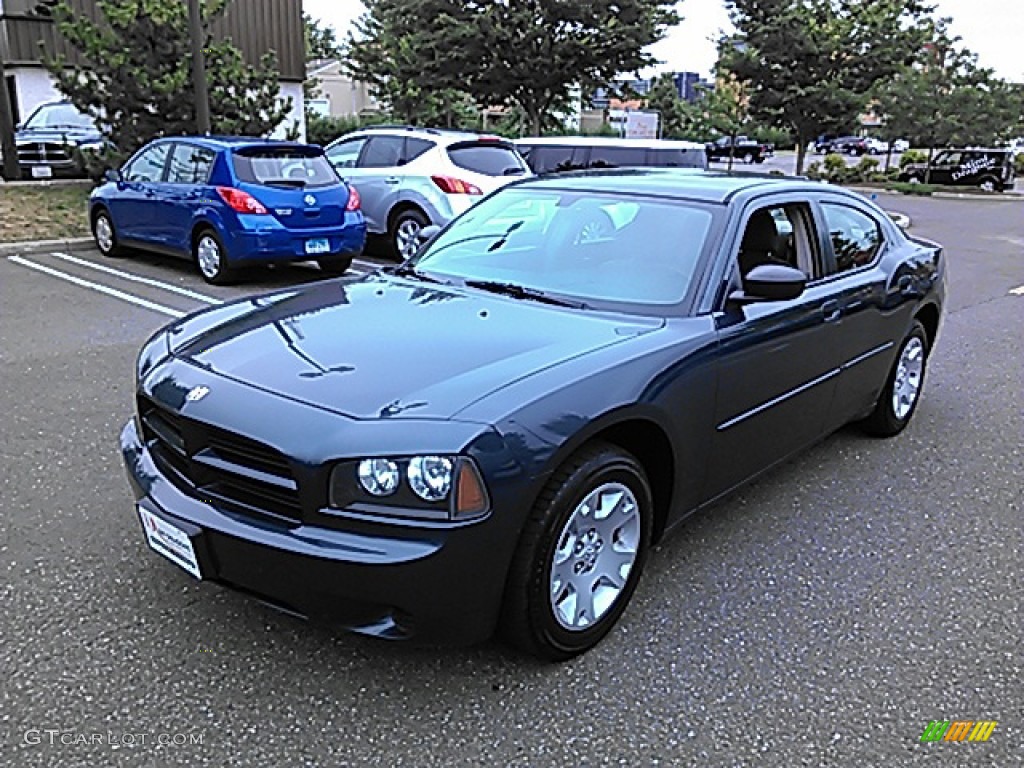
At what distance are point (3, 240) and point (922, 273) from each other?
10.6 meters

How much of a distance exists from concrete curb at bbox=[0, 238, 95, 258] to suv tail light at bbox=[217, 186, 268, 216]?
3.46m

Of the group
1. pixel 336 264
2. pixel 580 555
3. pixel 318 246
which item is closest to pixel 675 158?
pixel 336 264

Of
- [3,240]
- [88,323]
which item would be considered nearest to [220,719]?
[88,323]

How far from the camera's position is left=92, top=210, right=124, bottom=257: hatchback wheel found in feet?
34.7

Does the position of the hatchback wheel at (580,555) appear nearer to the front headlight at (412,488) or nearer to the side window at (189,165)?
the front headlight at (412,488)

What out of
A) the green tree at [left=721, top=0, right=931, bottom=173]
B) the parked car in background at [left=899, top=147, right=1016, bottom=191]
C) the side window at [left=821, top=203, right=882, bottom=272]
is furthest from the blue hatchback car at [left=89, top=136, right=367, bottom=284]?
the parked car in background at [left=899, top=147, right=1016, bottom=191]

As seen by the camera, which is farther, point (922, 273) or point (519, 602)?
point (922, 273)

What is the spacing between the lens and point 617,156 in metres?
12.3

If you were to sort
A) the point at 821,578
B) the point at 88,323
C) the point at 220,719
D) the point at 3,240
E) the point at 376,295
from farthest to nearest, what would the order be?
the point at 3,240 → the point at 88,323 → the point at 376,295 → the point at 821,578 → the point at 220,719

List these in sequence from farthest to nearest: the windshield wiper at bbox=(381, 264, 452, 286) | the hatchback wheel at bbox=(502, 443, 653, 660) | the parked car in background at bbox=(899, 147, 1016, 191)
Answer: the parked car in background at bbox=(899, 147, 1016, 191)
the windshield wiper at bbox=(381, 264, 452, 286)
the hatchback wheel at bbox=(502, 443, 653, 660)

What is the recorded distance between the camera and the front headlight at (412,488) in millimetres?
2424

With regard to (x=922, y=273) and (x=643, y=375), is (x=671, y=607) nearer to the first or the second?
(x=643, y=375)

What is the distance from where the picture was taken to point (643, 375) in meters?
2.96

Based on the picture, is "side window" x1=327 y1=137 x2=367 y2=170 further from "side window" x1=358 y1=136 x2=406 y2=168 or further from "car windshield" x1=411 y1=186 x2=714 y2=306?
"car windshield" x1=411 y1=186 x2=714 y2=306
